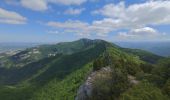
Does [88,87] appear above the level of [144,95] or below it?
below

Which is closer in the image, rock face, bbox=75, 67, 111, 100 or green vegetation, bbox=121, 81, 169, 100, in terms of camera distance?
green vegetation, bbox=121, 81, 169, 100

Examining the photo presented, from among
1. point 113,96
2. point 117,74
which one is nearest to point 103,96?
point 113,96

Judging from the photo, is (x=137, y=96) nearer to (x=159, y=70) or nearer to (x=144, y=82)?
(x=144, y=82)

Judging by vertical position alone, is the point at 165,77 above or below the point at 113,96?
above

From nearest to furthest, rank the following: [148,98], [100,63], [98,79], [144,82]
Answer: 1. [148,98]
2. [144,82]
3. [98,79]
4. [100,63]

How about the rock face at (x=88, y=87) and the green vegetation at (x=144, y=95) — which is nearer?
the green vegetation at (x=144, y=95)

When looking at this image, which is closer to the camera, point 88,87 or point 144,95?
point 144,95

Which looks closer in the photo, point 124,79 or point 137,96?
point 137,96

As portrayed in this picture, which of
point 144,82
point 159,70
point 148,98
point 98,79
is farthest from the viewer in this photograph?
point 159,70

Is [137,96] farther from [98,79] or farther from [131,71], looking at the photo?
[131,71]
